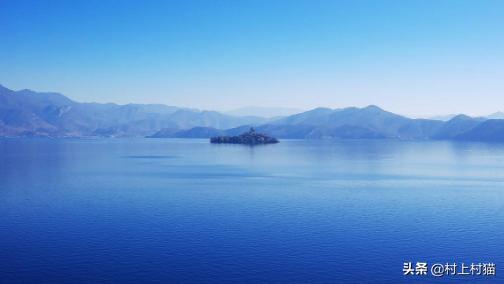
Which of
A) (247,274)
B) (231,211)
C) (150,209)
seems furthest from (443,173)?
(247,274)

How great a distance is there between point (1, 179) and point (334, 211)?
4940 centimetres

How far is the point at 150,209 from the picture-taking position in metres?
42.9

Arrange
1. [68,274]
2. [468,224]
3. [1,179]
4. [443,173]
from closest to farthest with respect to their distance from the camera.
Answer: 1. [68,274]
2. [468,224]
3. [1,179]
4. [443,173]

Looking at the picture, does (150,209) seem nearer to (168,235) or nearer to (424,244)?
(168,235)

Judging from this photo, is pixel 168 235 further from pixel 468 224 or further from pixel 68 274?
pixel 468 224

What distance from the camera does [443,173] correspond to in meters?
81.4

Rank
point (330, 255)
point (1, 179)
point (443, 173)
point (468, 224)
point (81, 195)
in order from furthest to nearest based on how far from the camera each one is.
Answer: point (443, 173)
point (1, 179)
point (81, 195)
point (468, 224)
point (330, 255)

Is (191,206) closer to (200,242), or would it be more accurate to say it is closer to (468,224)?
(200,242)

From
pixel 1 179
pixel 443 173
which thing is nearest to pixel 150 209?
pixel 1 179

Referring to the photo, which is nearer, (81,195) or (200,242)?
(200,242)

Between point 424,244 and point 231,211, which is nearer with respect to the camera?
point 424,244

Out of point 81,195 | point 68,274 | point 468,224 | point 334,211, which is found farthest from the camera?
point 81,195

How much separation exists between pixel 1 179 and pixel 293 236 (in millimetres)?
50423

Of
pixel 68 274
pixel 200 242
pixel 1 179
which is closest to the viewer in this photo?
pixel 68 274
